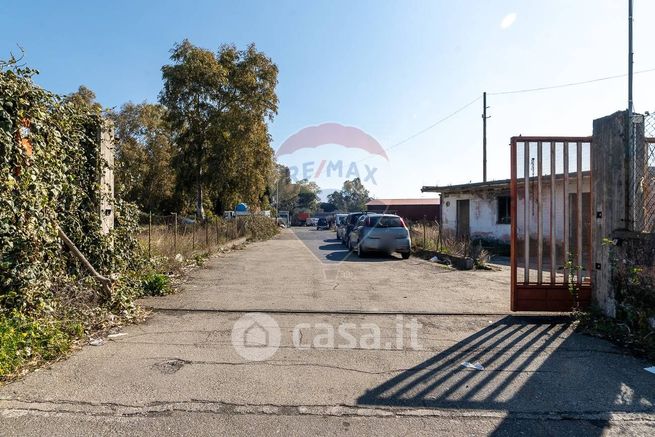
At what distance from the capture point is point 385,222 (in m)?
15.1

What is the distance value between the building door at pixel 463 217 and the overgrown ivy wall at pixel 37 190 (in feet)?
59.2

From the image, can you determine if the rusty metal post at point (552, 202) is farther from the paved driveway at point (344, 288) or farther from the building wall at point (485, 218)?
the building wall at point (485, 218)

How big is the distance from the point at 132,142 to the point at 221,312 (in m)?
29.7

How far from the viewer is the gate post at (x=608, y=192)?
5.63 metres

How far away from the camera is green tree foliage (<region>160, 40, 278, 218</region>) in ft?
69.4

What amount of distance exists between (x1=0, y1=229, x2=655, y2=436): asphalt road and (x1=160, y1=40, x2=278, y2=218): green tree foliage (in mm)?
15589

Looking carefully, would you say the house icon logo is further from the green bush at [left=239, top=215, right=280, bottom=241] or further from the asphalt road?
the green bush at [left=239, top=215, right=280, bottom=241]

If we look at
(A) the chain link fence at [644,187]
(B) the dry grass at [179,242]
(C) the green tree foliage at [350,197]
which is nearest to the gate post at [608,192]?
(A) the chain link fence at [644,187]

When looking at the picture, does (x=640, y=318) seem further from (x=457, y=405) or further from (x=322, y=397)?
(x=322, y=397)

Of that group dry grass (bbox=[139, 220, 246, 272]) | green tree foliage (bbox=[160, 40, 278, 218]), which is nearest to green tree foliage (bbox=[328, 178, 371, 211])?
green tree foliage (bbox=[160, 40, 278, 218])

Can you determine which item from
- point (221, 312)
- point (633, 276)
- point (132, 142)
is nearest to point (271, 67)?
point (132, 142)

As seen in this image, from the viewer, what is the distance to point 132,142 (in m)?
32.2

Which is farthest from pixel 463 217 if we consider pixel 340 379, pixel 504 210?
pixel 340 379

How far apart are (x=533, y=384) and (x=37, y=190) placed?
5.58 meters
